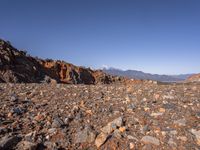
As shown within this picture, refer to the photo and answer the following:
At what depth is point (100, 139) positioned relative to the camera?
5.49 meters

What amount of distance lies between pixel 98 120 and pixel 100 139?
36.6 inches

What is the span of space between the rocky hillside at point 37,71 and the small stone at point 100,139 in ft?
67.4

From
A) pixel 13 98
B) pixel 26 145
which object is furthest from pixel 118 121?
pixel 13 98

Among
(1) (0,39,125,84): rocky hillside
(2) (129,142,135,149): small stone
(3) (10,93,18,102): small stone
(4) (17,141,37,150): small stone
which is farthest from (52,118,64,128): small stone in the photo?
(1) (0,39,125,84): rocky hillside

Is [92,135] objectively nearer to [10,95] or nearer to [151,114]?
[151,114]

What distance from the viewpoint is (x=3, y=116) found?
6.20m

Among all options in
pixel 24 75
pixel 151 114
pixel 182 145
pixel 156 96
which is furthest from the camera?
pixel 24 75

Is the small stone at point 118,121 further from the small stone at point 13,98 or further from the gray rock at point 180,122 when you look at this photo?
the small stone at point 13,98

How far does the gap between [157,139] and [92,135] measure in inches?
55.3

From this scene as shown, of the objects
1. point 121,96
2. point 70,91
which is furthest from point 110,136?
point 70,91

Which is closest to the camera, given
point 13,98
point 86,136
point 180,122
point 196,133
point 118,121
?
point 86,136

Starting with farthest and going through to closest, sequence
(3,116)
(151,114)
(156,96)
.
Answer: (156,96) < (151,114) < (3,116)

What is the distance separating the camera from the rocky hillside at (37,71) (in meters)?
26.8

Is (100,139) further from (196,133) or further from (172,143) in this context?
(196,133)
